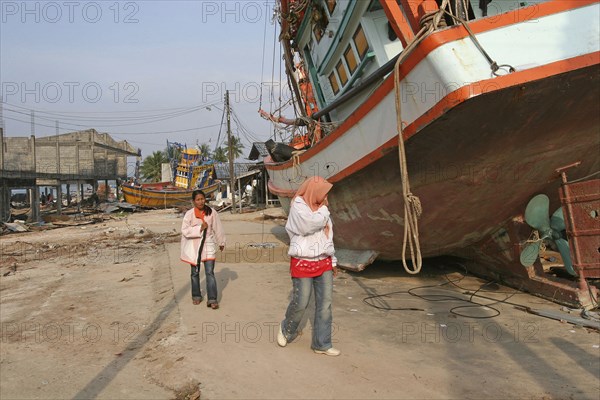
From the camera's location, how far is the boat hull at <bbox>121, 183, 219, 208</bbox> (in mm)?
30141

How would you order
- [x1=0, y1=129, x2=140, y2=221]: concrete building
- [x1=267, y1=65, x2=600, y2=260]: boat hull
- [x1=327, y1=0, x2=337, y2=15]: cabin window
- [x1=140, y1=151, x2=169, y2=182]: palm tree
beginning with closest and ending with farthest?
[x1=267, y1=65, x2=600, y2=260]: boat hull < [x1=327, y1=0, x2=337, y2=15]: cabin window < [x1=0, y1=129, x2=140, y2=221]: concrete building < [x1=140, y1=151, x2=169, y2=182]: palm tree

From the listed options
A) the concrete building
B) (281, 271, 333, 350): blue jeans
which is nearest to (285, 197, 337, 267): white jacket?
(281, 271, 333, 350): blue jeans

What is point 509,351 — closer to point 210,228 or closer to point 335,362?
point 335,362

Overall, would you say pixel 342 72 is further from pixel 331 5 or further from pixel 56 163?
pixel 56 163

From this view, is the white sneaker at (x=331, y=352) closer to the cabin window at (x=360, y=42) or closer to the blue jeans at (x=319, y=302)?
the blue jeans at (x=319, y=302)

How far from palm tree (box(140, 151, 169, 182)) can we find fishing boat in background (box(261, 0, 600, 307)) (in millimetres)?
44859

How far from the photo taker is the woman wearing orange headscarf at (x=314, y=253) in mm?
3254

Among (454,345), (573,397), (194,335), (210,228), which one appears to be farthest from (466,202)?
(194,335)

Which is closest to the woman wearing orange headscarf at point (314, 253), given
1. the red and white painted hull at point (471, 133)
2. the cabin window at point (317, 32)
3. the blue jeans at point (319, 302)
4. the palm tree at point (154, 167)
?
the blue jeans at point (319, 302)

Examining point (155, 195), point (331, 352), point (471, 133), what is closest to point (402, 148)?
point (471, 133)

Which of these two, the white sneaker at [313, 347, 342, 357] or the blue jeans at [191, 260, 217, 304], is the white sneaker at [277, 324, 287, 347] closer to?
the white sneaker at [313, 347, 342, 357]

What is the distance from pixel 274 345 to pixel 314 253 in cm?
96

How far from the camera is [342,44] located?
257 inches

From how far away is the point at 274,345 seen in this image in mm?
3643
